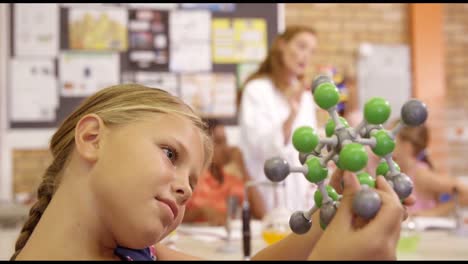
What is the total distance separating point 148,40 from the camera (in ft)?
12.5

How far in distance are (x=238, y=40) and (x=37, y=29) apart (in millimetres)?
1413

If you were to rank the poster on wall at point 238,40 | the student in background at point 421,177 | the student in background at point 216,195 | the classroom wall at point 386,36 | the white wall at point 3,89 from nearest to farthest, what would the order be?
the student in background at point 216,195 → the student in background at point 421,177 → the white wall at point 3,89 → the poster on wall at point 238,40 → the classroom wall at point 386,36

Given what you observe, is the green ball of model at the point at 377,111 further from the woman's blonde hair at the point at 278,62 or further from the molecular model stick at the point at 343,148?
→ the woman's blonde hair at the point at 278,62

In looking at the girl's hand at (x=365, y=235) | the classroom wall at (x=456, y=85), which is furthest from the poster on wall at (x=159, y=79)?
the girl's hand at (x=365, y=235)

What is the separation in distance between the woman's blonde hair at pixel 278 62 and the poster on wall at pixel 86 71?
1.53 metres

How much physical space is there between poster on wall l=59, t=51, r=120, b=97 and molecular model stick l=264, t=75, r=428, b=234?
333cm

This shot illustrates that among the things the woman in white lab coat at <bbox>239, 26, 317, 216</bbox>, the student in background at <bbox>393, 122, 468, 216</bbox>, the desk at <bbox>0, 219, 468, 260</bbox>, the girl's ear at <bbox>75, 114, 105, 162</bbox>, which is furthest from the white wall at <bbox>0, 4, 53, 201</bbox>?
the girl's ear at <bbox>75, 114, 105, 162</bbox>

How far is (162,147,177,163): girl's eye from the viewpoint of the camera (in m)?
0.67

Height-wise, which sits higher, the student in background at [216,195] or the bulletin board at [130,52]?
the bulletin board at [130,52]

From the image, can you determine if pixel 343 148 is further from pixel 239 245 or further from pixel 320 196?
pixel 239 245

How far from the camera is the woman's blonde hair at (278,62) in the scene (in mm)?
2525

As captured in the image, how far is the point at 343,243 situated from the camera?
478mm

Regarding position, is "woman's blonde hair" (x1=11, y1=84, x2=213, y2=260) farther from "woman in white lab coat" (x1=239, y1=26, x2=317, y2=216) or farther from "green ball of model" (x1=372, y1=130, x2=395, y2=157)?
"woman in white lab coat" (x1=239, y1=26, x2=317, y2=216)

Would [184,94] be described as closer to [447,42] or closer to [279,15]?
[279,15]
